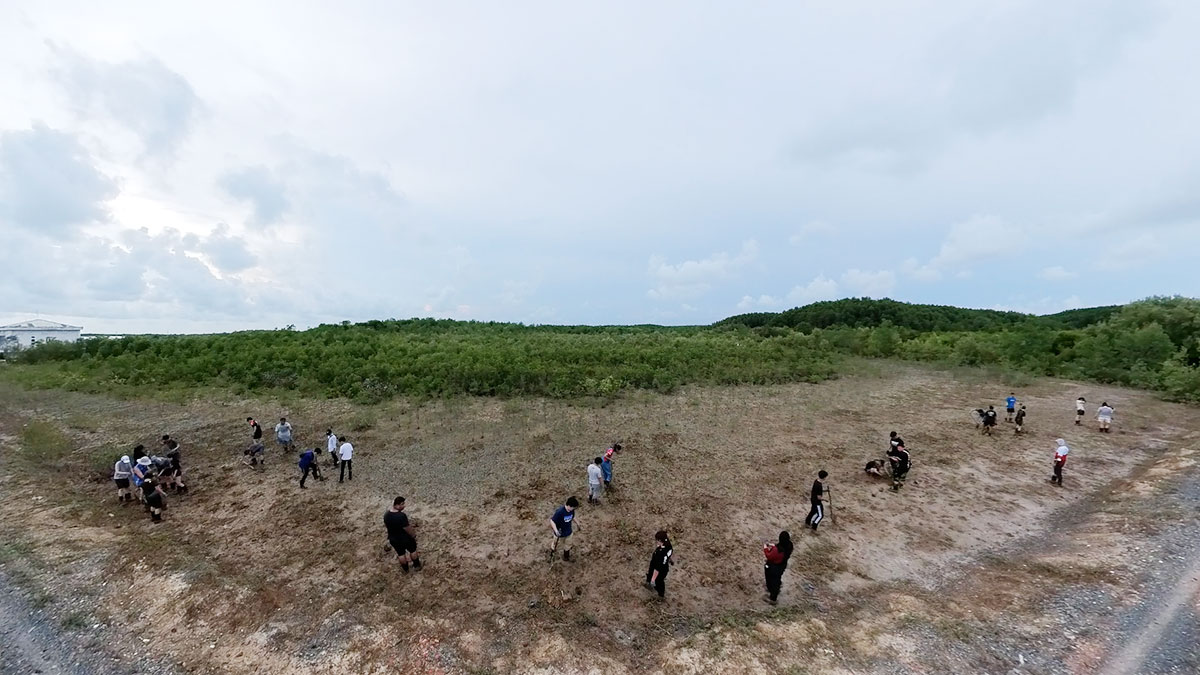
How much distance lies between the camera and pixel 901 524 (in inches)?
460

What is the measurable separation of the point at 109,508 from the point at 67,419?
1191 cm

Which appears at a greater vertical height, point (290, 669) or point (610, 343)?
point (610, 343)

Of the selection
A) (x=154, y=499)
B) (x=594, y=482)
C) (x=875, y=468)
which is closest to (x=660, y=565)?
(x=594, y=482)

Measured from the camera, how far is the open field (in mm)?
7688

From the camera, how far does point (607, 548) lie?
10.5 m

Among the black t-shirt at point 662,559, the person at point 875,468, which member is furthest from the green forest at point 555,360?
the black t-shirt at point 662,559

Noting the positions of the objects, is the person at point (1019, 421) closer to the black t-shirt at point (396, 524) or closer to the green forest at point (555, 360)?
the green forest at point (555, 360)

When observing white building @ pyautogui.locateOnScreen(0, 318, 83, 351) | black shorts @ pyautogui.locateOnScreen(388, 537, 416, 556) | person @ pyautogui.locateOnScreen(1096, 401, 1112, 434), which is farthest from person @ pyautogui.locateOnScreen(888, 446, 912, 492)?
white building @ pyautogui.locateOnScreen(0, 318, 83, 351)

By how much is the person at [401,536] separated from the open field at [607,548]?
35 centimetres

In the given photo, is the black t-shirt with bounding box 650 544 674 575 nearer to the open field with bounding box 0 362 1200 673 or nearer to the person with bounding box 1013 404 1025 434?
the open field with bounding box 0 362 1200 673

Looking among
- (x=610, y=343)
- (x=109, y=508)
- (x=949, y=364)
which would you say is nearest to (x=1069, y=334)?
(x=949, y=364)

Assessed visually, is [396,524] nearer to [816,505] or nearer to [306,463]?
[306,463]

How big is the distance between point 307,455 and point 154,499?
10.6 feet

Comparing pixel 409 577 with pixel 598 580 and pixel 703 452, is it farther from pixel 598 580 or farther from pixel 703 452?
pixel 703 452
